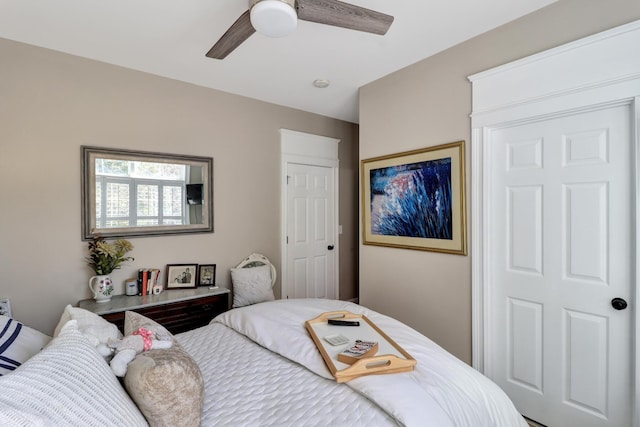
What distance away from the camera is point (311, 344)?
5.00ft

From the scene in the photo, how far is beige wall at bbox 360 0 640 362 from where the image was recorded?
6.16ft

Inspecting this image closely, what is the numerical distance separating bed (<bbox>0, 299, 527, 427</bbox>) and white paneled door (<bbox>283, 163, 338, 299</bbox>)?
80.9 inches

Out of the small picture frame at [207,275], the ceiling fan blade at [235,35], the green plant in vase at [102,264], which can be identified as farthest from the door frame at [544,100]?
the green plant in vase at [102,264]

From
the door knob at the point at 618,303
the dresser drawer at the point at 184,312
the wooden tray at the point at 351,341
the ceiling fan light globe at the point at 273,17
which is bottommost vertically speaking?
the dresser drawer at the point at 184,312

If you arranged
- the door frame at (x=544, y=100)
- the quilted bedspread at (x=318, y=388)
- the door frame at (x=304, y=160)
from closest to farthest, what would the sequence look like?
the quilted bedspread at (x=318, y=388) → the door frame at (x=544, y=100) → the door frame at (x=304, y=160)

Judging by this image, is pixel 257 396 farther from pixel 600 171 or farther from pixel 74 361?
pixel 600 171

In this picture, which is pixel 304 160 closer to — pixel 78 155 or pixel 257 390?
pixel 78 155

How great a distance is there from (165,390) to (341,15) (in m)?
1.78

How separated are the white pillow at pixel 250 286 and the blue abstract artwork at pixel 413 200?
48.1 inches

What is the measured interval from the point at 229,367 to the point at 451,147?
6.91ft

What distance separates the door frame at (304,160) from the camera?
12.0ft

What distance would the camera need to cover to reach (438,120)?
251cm

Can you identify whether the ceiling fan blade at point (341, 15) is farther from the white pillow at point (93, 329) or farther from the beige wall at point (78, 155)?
the beige wall at point (78, 155)

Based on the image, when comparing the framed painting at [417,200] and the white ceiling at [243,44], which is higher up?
the white ceiling at [243,44]
